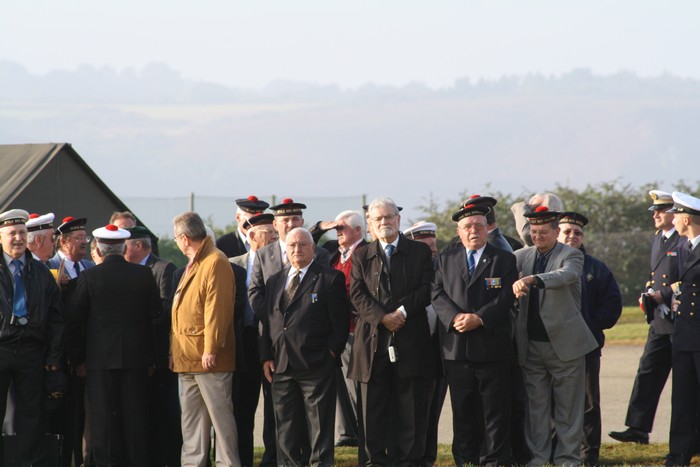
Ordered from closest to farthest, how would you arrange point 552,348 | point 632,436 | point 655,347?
point 552,348 → point 655,347 → point 632,436

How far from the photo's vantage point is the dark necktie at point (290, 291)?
310 inches

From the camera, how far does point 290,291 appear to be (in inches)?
311

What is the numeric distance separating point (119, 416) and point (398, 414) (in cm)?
204

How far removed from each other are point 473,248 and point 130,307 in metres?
2.56

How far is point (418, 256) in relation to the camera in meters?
7.94

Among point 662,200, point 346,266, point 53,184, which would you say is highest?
point 53,184

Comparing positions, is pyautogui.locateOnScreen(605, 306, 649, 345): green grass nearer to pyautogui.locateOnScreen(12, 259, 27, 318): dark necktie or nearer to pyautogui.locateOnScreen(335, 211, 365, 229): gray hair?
pyautogui.locateOnScreen(335, 211, 365, 229): gray hair

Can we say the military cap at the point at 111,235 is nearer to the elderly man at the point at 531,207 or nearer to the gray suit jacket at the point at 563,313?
the gray suit jacket at the point at 563,313

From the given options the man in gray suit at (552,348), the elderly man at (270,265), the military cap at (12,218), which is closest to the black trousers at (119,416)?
the elderly man at (270,265)

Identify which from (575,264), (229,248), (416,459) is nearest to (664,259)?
(575,264)

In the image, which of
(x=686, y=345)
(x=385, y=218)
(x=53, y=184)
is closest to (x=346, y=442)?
(x=385, y=218)

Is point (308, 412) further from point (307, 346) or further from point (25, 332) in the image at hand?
point (25, 332)

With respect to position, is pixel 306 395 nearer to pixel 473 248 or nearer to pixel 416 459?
pixel 416 459

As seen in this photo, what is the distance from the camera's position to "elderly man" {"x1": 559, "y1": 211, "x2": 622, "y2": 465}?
8414mm
